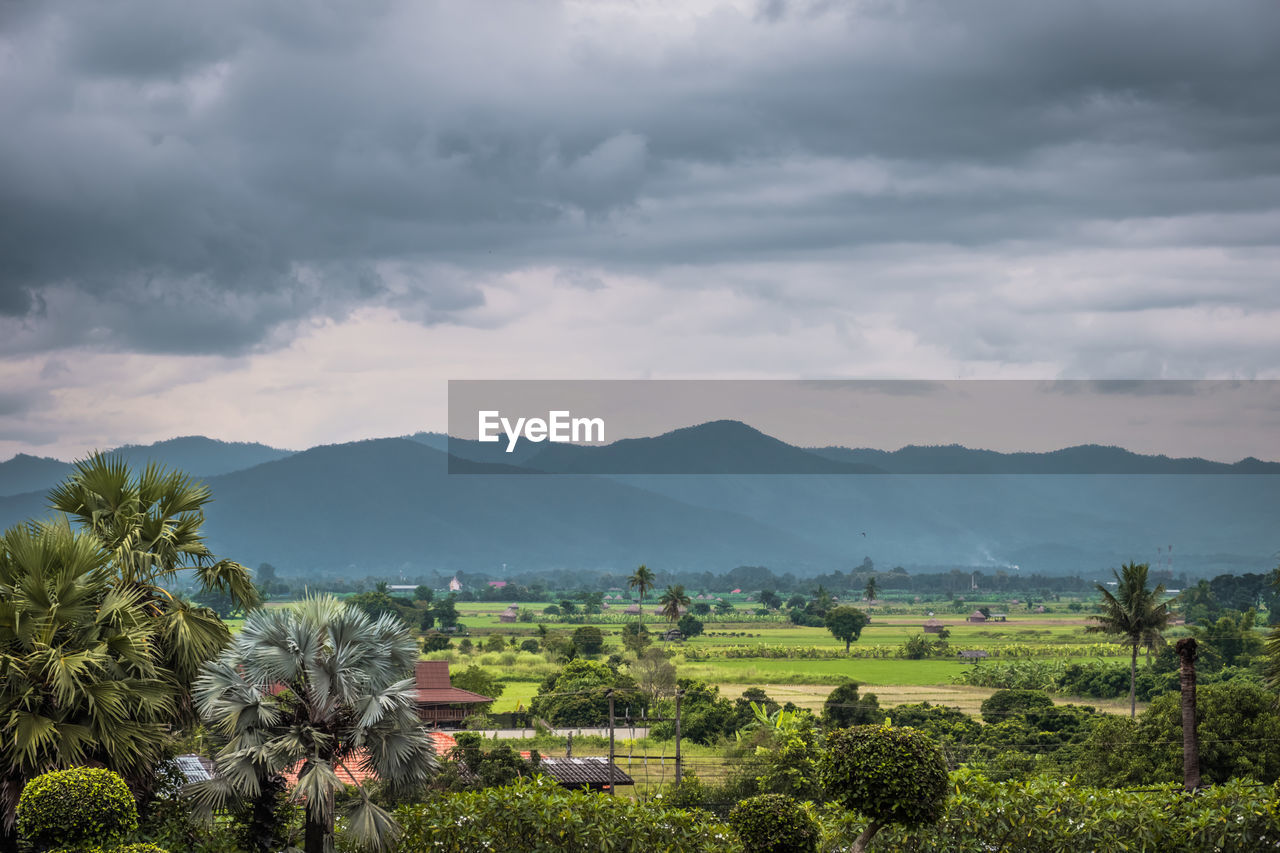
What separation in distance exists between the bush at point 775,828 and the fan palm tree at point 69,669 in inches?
253

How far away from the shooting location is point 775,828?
11883 mm

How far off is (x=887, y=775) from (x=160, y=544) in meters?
8.82

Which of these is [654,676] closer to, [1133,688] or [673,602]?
[1133,688]

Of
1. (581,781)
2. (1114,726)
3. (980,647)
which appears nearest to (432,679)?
(581,781)

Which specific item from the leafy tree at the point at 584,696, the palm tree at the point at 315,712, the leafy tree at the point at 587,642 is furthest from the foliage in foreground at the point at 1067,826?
the leafy tree at the point at 587,642

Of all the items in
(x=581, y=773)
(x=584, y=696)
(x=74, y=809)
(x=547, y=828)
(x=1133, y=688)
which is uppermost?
(x=74, y=809)

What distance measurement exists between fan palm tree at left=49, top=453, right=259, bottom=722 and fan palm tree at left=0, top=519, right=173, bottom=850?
272 millimetres

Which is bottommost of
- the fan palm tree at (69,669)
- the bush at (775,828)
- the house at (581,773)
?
the house at (581,773)

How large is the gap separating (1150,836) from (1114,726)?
2649 centimetres

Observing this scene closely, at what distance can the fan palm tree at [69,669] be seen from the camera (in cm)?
1170

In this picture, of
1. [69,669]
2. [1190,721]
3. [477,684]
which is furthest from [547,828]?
[477,684]

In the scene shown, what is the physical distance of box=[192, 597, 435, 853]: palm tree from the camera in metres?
12.1

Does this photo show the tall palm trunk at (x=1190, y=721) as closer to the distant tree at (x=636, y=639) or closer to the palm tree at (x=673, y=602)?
the distant tree at (x=636, y=639)

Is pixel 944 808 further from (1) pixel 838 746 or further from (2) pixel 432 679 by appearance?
(2) pixel 432 679
